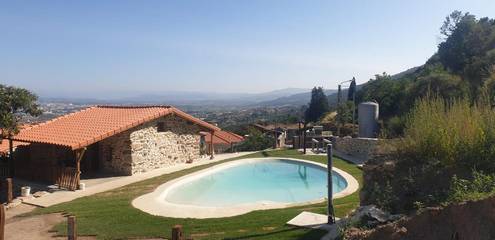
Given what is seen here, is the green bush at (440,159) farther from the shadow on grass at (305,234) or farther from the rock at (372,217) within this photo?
the shadow on grass at (305,234)

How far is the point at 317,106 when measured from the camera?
6462 cm

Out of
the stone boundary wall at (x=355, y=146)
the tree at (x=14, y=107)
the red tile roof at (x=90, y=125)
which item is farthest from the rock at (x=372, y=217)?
the tree at (x=14, y=107)

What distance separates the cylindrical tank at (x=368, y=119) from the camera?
25.3 metres

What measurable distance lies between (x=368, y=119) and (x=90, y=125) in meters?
15.1

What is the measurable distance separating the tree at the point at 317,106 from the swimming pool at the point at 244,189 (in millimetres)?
39833

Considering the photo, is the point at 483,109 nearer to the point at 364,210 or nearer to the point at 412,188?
the point at 412,188

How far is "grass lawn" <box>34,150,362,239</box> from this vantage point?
32.7ft

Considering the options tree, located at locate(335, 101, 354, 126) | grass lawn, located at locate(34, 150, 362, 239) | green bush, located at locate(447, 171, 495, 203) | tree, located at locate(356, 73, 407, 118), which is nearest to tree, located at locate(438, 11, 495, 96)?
tree, located at locate(356, 73, 407, 118)

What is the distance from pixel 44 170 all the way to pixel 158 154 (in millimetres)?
5360

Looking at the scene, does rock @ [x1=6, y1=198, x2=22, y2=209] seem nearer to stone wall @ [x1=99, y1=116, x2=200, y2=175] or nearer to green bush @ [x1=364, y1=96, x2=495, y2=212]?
stone wall @ [x1=99, y1=116, x2=200, y2=175]

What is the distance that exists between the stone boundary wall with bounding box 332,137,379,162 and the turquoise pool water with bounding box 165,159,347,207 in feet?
11.1

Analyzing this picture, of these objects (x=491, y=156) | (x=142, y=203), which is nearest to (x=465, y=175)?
(x=491, y=156)

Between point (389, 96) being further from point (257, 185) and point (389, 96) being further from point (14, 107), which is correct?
point (14, 107)

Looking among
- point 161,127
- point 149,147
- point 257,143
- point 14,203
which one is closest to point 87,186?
point 14,203
